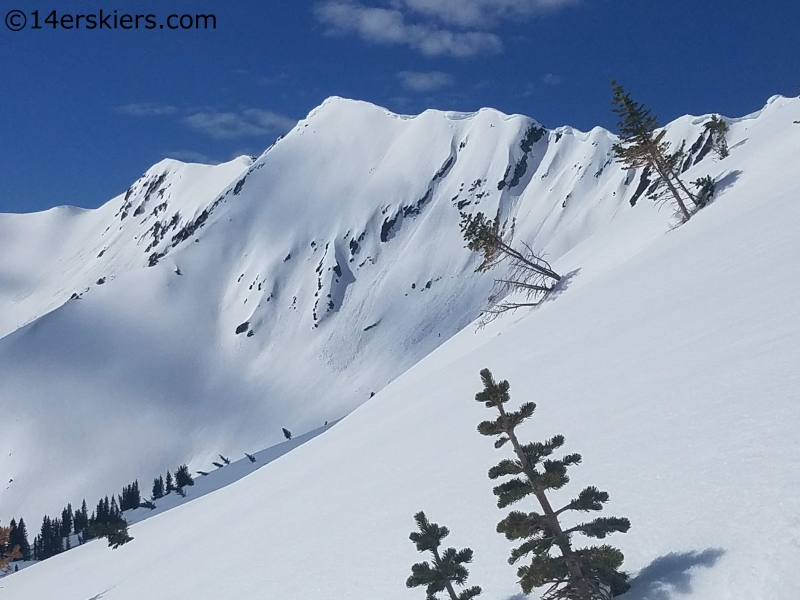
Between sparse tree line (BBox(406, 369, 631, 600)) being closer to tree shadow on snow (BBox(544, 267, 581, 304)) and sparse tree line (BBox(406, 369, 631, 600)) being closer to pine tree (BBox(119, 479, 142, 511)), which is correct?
tree shadow on snow (BBox(544, 267, 581, 304))

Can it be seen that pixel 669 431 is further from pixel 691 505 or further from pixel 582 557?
pixel 582 557

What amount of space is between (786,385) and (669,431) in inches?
66.6

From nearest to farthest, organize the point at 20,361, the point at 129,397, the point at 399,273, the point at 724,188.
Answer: the point at 724,188 < the point at 129,397 < the point at 20,361 < the point at 399,273

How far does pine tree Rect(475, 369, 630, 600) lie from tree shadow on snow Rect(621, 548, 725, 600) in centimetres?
17

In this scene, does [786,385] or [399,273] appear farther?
[399,273]

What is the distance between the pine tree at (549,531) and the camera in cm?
585

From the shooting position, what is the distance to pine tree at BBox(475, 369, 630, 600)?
19.2 ft

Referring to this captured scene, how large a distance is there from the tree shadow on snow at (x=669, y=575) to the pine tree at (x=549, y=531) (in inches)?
6.6

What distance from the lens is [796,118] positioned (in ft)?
107

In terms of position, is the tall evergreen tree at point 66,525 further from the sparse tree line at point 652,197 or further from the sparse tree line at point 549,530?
the sparse tree line at point 549,530

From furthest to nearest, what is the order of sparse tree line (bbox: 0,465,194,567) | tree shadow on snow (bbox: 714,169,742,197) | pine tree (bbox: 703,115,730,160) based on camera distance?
sparse tree line (bbox: 0,465,194,567) < pine tree (bbox: 703,115,730,160) < tree shadow on snow (bbox: 714,169,742,197)

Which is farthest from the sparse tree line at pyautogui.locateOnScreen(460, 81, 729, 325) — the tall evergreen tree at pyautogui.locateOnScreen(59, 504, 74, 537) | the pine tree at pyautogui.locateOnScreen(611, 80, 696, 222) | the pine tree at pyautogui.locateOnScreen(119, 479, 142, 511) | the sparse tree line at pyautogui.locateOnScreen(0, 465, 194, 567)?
the tall evergreen tree at pyautogui.locateOnScreen(59, 504, 74, 537)

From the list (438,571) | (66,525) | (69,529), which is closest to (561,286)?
(438,571)

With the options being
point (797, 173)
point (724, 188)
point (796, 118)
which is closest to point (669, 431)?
point (797, 173)
